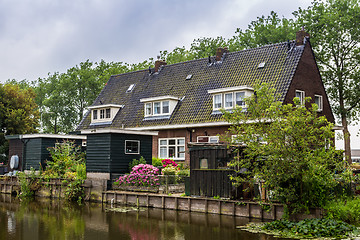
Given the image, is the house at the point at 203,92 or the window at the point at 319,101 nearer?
the house at the point at 203,92

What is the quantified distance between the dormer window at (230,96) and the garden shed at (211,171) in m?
7.66

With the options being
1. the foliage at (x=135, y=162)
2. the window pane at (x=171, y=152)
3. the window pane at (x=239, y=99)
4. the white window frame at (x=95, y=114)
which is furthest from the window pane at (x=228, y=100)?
the white window frame at (x=95, y=114)

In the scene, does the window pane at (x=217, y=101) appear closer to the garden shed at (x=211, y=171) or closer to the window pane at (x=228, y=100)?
the window pane at (x=228, y=100)

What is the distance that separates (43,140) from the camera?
2909 cm

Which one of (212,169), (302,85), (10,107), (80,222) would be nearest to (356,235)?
(212,169)

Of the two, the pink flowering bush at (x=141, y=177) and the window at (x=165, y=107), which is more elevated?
the window at (x=165, y=107)

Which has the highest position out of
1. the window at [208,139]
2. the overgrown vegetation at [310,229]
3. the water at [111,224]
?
the window at [208,139]

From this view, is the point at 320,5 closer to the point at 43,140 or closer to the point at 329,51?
the point at 329,51

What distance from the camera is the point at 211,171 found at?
61.5 feet

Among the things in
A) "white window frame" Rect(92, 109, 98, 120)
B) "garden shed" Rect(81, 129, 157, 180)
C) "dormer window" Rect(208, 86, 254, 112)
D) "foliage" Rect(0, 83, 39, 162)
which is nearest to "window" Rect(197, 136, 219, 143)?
"dormer window" Rect(208, 86, 254, 112)

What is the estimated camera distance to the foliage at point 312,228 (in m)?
13.4

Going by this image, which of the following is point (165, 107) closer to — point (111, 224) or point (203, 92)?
point (203, 92)

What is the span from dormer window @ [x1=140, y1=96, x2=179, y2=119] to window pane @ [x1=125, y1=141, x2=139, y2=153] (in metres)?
5.93

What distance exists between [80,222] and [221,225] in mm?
5483
